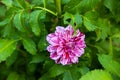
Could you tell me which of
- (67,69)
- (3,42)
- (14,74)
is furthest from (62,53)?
(14,74)

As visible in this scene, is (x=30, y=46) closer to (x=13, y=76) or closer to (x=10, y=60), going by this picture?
(x=10, y=60)

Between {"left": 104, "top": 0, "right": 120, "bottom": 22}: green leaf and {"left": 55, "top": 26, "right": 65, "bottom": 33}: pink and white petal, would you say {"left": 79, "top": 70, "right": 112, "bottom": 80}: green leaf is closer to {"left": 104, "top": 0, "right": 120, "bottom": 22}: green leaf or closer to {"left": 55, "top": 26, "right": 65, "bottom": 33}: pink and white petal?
{"left": 55, "top": 26, "right": 65, "bottom": 33}: pink and white petal

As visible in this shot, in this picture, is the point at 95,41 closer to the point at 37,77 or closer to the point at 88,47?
the point at 88,47

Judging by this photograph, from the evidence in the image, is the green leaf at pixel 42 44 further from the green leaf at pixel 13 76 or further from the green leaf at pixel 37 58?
the green leaf at pixel 13 76

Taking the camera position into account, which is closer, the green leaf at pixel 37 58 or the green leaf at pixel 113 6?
the green leaf at pixel 37 58

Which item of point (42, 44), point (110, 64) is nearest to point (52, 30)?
point (42, 44)

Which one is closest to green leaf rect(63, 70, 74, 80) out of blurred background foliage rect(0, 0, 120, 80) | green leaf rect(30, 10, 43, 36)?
blurred background foliage rect(0, 0, 120, 80)

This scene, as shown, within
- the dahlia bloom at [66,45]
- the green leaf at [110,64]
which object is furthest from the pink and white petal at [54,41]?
the green leaf at [110,64]
